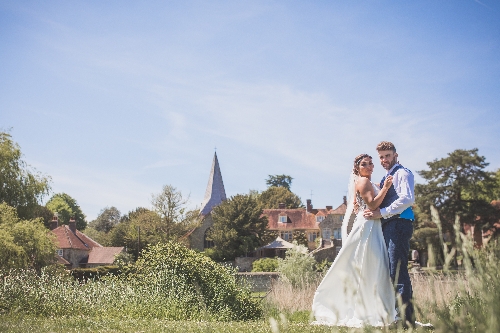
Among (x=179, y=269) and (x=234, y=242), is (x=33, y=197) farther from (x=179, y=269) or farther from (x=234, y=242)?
(x=234, y=242)

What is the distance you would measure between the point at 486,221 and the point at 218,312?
38418 millimetres

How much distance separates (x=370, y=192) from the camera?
6.34 m

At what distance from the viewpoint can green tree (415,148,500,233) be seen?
139ft

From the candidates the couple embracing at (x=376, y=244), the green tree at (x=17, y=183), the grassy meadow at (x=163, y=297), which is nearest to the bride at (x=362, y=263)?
the couple embracing at (x=376, y=244)

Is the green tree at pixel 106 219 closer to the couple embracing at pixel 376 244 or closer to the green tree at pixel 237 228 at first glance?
the green tree at pixel 237 228

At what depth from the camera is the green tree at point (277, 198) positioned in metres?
69.9

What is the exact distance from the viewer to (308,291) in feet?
41.7

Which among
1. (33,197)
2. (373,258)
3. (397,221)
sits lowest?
(373,258)

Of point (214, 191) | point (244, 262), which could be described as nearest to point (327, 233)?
point (244, 262)

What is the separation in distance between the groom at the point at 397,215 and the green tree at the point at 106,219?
248 feet

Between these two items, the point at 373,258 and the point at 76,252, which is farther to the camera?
the point at 76,252

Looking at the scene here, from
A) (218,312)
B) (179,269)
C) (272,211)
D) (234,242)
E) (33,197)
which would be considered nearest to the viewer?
(218,312)

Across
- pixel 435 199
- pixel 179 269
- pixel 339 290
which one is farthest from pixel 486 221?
pixel 339 290

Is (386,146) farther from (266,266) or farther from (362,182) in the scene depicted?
(266,266)
